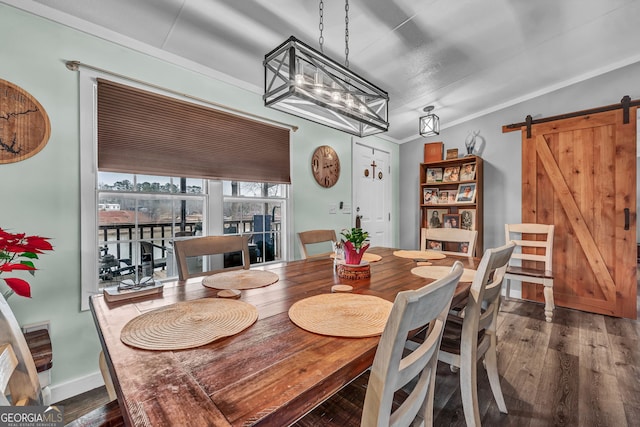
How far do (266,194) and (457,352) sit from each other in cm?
216

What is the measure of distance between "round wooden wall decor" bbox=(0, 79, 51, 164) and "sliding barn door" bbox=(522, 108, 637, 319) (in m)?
4.65

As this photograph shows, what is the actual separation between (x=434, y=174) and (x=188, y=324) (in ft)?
13.2

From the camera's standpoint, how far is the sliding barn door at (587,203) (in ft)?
9.34

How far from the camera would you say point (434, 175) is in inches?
163

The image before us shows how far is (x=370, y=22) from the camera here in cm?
199

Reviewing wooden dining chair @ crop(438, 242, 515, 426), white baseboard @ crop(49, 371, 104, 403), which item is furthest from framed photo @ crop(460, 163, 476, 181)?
white baseboard @ crop(49, 371, 104, 403)

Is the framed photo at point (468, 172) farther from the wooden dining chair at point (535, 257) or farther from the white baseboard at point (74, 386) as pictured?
the white baseboard at point (74, 386)

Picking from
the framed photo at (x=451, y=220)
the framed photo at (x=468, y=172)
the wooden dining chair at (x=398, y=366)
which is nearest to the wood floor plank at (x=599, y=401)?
the wooden dining chair at (x=398, y=366)

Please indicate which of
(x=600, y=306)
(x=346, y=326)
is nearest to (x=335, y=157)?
(x=346, y=326)

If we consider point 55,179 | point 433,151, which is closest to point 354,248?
point 55,179

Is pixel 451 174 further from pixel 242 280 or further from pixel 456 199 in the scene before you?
pixel 242 280

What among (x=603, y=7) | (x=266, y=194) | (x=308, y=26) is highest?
(x=603, y=7)

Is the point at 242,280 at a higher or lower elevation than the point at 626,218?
lower

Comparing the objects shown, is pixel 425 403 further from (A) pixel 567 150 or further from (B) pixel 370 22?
(A) pixel 567 150
